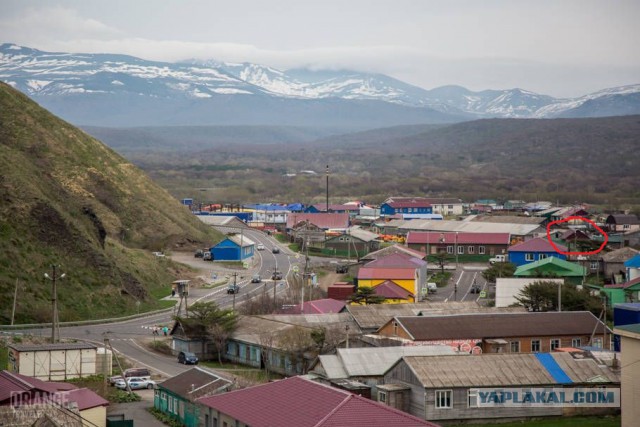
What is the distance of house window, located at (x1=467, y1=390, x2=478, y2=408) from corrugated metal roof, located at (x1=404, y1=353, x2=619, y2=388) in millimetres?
156

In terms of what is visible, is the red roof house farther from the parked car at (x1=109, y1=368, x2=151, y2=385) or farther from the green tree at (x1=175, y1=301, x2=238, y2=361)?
the green tree at (x1=175, y1=301, x2=238, y2=361)

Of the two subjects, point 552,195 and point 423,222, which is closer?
point 423,222

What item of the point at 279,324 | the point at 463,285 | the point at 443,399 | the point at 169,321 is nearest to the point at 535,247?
the point at 463,285

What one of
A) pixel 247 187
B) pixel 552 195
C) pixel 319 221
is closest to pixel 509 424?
pixel 319 221

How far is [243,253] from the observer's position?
2430 inches

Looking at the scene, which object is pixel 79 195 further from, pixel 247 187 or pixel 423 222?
pixel 247 187

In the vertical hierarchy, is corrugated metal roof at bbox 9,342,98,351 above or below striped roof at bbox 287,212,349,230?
above

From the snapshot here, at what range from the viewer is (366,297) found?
Result: 4162cm

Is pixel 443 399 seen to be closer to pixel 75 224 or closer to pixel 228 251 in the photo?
pixel 75 224

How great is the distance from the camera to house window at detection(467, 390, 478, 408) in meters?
25.0

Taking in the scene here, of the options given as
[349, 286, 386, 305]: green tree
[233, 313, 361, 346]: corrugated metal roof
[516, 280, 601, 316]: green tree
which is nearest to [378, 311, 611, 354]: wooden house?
[233, 313, 361, 346]: corrugated metal roof

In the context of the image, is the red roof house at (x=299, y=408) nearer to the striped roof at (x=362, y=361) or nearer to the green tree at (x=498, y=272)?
the striped roof at (x=362, y=361)

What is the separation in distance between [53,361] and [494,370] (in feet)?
37.5

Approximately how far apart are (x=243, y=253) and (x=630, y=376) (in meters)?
40.2
